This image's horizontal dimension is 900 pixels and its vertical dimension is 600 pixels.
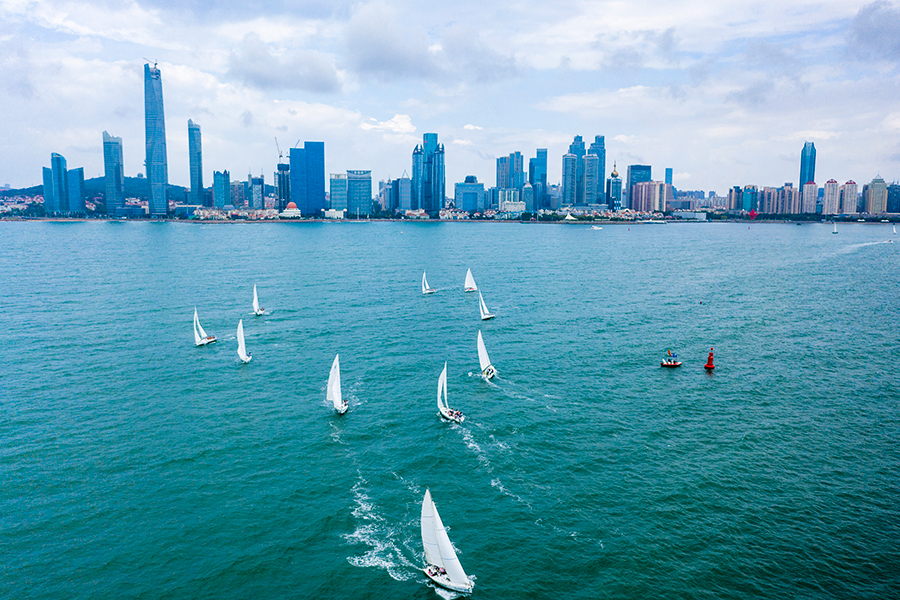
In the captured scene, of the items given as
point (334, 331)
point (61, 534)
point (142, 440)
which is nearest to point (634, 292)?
point (334, 331)

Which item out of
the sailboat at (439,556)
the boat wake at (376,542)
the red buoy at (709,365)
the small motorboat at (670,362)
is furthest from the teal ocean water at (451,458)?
the red buoy at (709,365)

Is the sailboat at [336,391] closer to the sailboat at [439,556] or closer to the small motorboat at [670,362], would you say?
the sailboat at [439,556]

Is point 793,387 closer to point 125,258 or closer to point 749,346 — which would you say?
point 749,346

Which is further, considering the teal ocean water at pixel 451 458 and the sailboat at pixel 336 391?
the sailboat at pixel 336 391

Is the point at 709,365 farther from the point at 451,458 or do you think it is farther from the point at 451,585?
the point at 451,585

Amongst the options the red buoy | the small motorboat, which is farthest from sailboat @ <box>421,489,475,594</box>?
the red buoy
